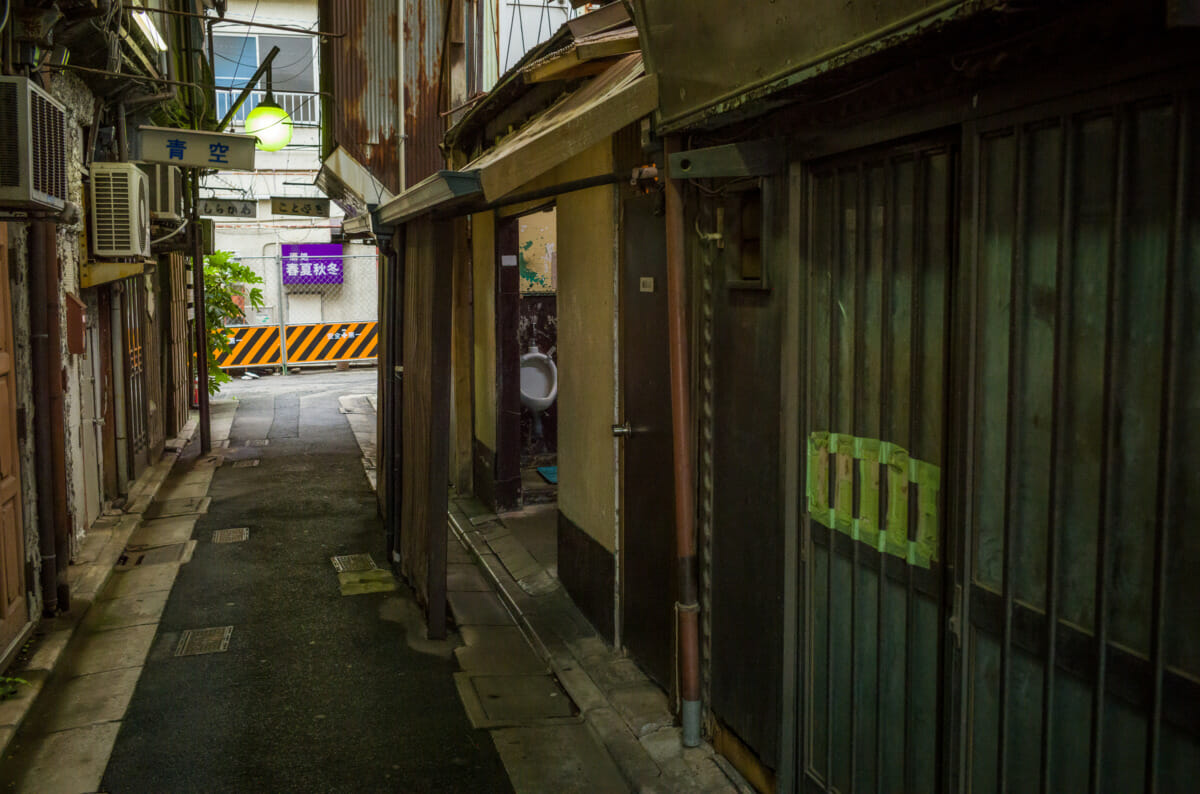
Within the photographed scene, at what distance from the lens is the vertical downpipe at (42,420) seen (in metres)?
7.30

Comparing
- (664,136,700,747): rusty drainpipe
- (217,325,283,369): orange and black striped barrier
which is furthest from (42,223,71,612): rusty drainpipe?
(217,325,283,369): orange and black striped barrier

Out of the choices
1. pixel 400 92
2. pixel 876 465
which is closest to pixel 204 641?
pixel 876 465

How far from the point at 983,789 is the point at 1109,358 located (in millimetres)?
1472

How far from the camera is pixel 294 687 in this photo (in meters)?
6.26

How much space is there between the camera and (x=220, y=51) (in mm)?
26766

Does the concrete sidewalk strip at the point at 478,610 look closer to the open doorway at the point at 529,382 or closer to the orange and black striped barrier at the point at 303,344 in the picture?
the open doorway at the point at 529,382

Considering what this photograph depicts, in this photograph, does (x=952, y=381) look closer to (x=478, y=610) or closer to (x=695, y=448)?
(x=695, y=448)

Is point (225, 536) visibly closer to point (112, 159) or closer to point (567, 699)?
point (112, 159)

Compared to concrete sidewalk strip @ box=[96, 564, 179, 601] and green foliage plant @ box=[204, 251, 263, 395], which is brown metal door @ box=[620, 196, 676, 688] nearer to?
concrete sidewalk strip @ box=[96, 564, 179, 601]

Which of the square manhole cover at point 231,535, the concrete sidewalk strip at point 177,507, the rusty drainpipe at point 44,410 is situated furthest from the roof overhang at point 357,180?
the rusty drainpipe at point 44,410

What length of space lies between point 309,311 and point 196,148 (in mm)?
15728

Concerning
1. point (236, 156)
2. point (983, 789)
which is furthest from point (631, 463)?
point (236, 156)

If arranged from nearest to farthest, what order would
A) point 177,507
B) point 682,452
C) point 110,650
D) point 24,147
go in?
point 682,452, point 24,147, point 110,650, point 177,507

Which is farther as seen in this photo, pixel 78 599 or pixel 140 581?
pixel 140 581
